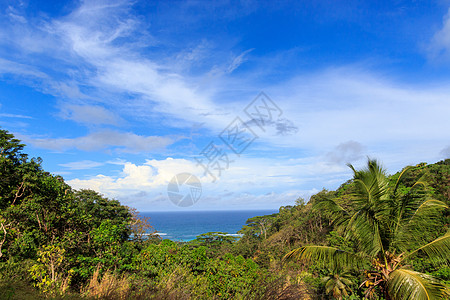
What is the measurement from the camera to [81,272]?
693 centimetres

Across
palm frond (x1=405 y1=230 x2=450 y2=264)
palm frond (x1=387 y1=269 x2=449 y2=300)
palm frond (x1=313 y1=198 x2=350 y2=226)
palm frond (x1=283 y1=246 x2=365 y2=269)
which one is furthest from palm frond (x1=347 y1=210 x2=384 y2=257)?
palm frond (x1=405 y1=230 x2=450 y2=264)

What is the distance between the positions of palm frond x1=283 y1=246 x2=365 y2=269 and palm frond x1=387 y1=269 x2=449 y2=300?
114cm

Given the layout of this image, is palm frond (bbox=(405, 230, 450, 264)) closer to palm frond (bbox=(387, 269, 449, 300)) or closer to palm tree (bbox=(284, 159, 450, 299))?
palm tree (bbox=(284, 159, 450, 299))

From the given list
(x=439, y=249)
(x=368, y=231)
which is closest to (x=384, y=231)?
(x=368, y=231)

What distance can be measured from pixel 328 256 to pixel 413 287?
2288 mm

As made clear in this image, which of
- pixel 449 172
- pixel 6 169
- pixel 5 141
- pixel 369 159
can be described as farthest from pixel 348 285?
pixel 5 141

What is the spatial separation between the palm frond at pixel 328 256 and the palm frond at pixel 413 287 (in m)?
1.14

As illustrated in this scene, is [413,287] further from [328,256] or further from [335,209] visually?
[335,209]

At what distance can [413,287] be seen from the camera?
19.6 ft

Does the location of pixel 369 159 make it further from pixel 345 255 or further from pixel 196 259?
pixel 196 259

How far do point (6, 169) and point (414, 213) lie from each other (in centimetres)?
1506

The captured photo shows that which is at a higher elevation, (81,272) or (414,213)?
(414,213)

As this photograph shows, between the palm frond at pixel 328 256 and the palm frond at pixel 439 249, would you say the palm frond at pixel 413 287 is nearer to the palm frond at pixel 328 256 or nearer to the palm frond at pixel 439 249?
the palm frond at pixel 439 249

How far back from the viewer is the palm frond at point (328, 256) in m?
7.79
